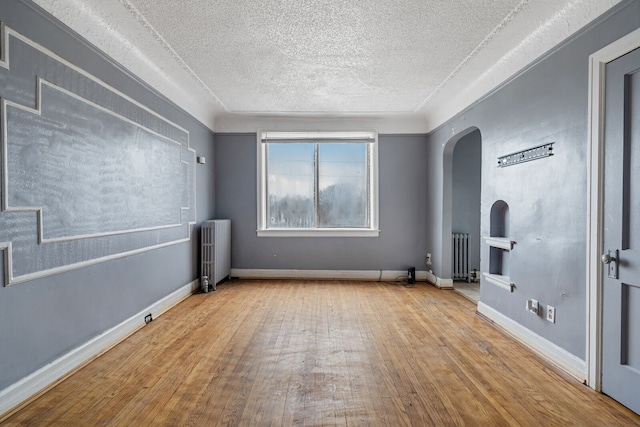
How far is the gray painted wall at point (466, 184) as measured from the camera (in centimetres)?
545

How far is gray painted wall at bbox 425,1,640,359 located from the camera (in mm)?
2279

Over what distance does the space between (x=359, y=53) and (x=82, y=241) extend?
2850 millimetres

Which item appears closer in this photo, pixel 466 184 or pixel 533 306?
pixel 533 306

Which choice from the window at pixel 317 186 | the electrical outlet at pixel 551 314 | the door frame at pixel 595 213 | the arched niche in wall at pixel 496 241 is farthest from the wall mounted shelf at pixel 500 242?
the window at pixel 317 186

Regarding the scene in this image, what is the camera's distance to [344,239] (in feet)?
18.2

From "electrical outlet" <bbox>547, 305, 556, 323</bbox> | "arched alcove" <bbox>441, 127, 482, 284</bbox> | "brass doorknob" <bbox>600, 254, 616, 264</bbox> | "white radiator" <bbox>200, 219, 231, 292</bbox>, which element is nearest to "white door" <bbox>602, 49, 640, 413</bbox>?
"brass doorknob" <bbox>600, 254, 616, 264</bbox>

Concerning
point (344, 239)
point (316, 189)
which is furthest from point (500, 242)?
point (316, 189)

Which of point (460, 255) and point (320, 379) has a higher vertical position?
point (460, 255)

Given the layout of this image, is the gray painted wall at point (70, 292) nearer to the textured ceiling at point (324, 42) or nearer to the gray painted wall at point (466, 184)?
the textured ceiling at point (324, 42)

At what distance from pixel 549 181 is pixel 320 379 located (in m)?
2.33

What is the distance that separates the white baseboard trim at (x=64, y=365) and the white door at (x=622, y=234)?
11.7 ft

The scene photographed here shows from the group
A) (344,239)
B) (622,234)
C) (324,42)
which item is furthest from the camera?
(344,239)

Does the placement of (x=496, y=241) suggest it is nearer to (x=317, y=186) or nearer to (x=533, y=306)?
(x=533, y=306)

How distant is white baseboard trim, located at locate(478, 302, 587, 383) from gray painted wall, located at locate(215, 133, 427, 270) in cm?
216
